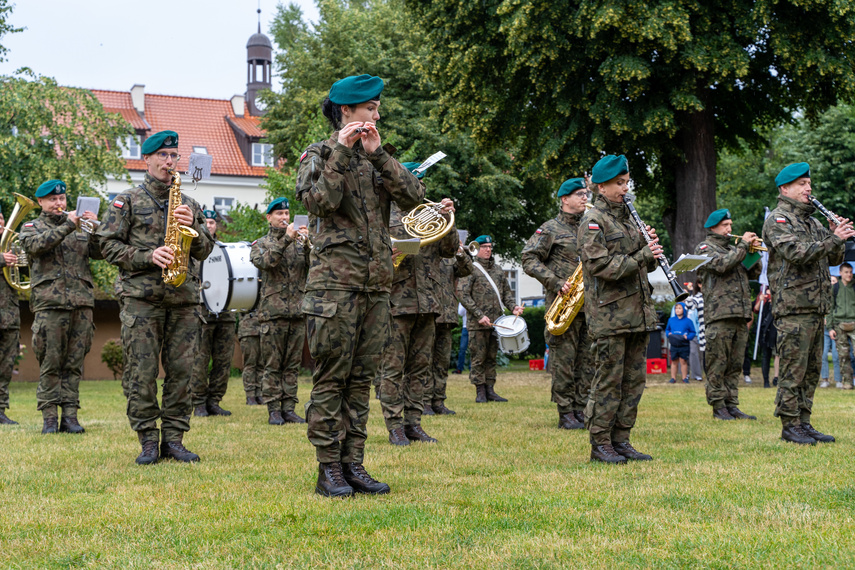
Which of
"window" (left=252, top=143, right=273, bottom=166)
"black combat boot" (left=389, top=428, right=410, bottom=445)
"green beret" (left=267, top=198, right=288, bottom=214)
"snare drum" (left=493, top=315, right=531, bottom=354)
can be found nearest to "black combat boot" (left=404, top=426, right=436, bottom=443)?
"black combat boot" (left=389, top=428, right=410, bottom=445)

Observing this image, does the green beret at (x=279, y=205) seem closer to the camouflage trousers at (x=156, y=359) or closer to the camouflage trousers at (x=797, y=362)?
the camouflage trousers at (x=156, y=359)

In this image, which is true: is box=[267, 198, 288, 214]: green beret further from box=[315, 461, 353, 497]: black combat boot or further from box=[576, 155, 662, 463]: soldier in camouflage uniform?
box=[315, 461, 353, 497]: black combat boot

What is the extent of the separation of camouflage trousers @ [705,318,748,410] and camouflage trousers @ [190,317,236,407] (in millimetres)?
6016

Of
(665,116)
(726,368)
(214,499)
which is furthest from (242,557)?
(665,116)

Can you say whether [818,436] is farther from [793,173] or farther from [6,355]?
[6,355]

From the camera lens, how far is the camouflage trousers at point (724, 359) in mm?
10664

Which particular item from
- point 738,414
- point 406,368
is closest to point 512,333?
point 738,414

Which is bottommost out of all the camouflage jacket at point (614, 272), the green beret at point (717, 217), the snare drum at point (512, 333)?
the snare drum at point (512, 333)

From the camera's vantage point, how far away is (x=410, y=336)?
8672 mm

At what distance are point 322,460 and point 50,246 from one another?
514 centimetres

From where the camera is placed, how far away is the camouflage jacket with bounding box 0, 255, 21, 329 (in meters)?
10.9

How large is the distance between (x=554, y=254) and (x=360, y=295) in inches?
183

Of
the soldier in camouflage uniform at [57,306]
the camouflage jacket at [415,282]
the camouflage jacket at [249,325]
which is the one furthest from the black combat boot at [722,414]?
the soldier in camouflage uniform at [57,306]

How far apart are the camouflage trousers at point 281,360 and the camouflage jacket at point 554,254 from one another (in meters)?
2.97
